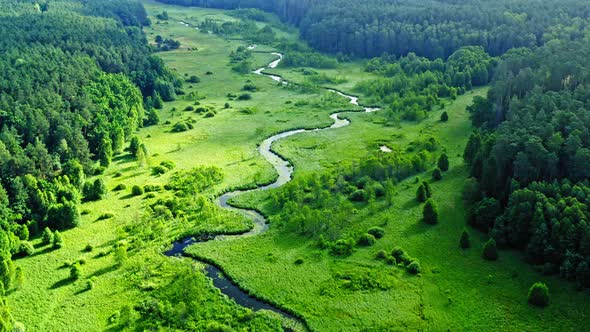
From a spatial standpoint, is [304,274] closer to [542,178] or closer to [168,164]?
[542,178]

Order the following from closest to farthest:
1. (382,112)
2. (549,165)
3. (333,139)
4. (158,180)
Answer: (549,165) → (158,180) → (333,139) → (382,112)

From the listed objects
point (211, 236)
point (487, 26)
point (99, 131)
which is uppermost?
point (487, 26)

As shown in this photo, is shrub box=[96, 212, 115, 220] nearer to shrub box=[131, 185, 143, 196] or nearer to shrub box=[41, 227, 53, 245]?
shrub box=[131, 185, 143, 196]

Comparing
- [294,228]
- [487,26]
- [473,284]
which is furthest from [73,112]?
[487,26]

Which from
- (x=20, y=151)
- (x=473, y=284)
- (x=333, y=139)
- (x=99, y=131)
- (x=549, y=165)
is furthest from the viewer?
(x=333, y=139)

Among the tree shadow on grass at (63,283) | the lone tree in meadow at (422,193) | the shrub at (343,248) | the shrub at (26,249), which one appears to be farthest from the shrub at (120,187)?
the lone tree in meadow at (422,193)

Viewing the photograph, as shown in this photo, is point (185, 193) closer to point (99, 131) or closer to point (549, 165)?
point (99, 131)

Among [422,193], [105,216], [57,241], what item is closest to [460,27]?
[422,193]
